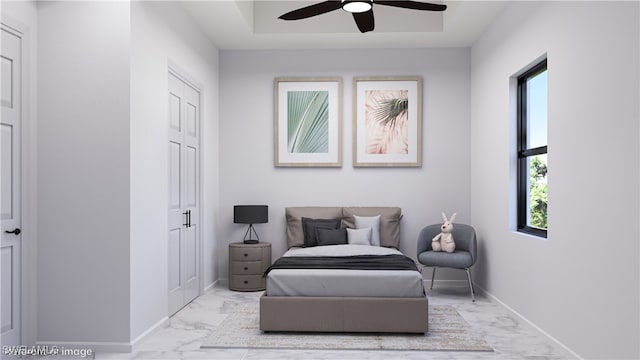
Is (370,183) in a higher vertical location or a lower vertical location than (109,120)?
lower

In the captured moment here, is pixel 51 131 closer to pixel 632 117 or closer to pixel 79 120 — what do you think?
pixel 79 120

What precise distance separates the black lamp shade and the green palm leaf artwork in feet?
2.89

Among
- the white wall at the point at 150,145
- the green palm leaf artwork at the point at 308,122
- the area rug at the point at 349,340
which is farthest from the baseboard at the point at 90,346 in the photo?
the green palm leaf artwork at the point at 308,122

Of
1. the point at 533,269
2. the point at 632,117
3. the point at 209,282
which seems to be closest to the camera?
the point at 632,117

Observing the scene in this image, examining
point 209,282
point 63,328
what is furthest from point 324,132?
point 63,328

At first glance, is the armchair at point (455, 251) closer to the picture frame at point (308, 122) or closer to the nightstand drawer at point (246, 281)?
the picture frame at point (308, 122)

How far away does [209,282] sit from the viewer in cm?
610

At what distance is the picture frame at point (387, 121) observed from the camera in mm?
6359

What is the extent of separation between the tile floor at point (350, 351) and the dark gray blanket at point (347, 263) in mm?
784

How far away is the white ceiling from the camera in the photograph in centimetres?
550

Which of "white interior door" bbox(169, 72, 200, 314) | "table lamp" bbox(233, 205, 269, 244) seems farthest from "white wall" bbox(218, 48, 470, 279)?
"white interior door" bbox(169, 72, 200, 314)

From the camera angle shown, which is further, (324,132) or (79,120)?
(324,132)

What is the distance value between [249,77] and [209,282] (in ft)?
8.43

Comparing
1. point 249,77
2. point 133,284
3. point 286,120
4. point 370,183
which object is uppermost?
point 249,77
